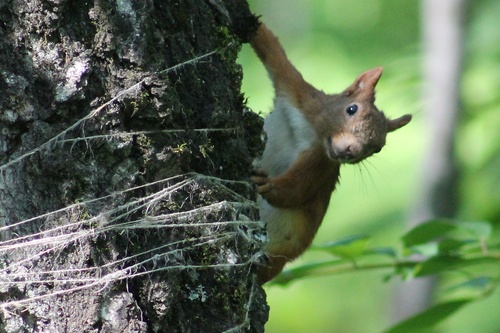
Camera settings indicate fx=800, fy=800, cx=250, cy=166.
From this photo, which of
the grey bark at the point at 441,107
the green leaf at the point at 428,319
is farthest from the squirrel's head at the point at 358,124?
the grey bark at the point at 441,107

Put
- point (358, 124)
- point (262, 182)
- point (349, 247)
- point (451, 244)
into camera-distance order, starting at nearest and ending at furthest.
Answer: point (451, 244) → point (349, 247) → point (262, 182) → point (358, 124)

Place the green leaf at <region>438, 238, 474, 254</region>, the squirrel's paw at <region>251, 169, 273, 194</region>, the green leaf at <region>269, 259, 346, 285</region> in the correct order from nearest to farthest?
the green leaf at <region>438, 238, 474, 254</region> → the green leaf at <region>269, 259, 346, 285</region> → the squirrel's paw at <region>251, 169, 273, 194</region>

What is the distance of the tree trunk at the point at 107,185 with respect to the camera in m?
1.91

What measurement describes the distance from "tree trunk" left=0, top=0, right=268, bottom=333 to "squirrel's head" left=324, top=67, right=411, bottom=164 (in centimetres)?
172

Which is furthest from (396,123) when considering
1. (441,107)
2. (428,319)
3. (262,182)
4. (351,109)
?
(441,107)

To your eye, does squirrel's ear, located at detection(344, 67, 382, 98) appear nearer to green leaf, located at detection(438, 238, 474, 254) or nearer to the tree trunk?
green leaf, located at detection(438, 238, 474, 254)

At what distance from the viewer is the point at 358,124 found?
3.87m

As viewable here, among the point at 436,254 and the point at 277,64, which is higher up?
the point at 277,64

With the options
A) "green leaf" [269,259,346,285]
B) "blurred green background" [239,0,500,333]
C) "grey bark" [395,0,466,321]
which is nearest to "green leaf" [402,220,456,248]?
"green leaf" [269,259,346,285]

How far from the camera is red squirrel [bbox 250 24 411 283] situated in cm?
367

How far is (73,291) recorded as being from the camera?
1911 millimetres

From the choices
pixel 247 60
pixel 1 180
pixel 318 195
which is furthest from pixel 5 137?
pixel 247 60

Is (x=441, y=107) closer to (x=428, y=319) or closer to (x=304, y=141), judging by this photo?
(x=304, y=141)

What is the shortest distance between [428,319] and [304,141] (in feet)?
4.80
